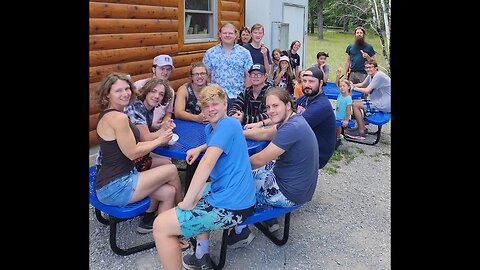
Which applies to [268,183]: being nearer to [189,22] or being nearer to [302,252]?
[302,252]

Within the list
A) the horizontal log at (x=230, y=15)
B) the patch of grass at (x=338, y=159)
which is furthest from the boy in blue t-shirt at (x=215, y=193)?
the horizontal log at (x=230, y=15)

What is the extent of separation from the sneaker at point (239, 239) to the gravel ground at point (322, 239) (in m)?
0.05

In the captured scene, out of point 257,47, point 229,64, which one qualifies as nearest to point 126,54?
point 229,64

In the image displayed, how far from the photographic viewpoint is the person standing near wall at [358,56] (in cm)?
A: 784

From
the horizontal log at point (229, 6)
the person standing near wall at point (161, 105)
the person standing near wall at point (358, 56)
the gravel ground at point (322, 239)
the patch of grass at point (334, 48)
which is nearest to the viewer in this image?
the gravel ground at point (322, 239)

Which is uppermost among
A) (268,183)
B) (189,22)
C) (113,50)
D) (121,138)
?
(189,22)

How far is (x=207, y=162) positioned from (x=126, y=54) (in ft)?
12.4

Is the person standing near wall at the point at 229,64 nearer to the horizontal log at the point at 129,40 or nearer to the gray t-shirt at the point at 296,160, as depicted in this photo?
the horizontal log at the point at 129,40

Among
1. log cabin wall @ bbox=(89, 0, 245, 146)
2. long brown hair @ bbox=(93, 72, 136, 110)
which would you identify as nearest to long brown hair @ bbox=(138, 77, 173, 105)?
long brown hair @ bbox=(93, 72, 136, 110)

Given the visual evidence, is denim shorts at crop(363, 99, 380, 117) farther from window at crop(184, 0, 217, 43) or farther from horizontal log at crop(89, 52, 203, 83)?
window at crop(184, 0, 217, 43)
